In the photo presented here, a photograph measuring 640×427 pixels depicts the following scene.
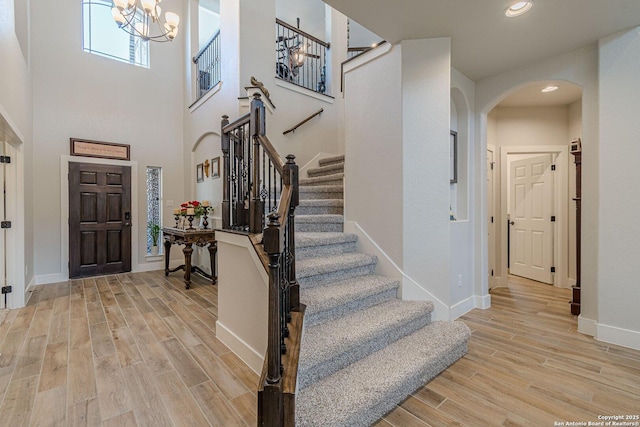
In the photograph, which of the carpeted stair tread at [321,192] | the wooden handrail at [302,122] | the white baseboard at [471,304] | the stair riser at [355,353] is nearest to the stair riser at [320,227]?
the carpeted stair tread at [321,192]

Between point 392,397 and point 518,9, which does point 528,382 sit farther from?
point 518,9

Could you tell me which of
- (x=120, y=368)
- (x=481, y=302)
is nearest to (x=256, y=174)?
(x=120, y=368)

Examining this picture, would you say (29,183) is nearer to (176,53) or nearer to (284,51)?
(176,53)

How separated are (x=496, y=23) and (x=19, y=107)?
5.31 meters

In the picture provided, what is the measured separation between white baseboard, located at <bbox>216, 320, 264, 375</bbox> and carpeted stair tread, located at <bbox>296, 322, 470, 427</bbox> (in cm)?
63

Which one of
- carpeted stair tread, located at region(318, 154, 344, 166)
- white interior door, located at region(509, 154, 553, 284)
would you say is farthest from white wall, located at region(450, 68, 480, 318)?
white interior door, located at region(509, 154, 553, 284)

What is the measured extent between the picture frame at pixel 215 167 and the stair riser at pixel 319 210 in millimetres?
2128

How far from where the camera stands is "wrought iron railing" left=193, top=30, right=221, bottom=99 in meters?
4.99

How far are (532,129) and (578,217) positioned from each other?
1.72 meters

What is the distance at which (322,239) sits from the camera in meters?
2.80

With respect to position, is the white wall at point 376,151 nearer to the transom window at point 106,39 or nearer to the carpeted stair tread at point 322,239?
the carpeted stair tread at point 322,239

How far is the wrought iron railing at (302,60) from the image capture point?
211 inches

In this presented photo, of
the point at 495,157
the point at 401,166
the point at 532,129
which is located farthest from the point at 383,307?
the point at 532,129

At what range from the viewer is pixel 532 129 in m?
4.39
